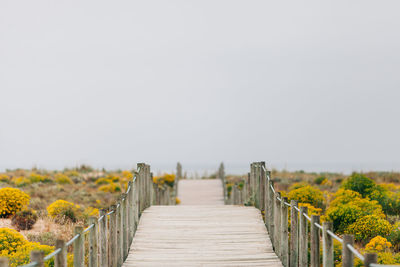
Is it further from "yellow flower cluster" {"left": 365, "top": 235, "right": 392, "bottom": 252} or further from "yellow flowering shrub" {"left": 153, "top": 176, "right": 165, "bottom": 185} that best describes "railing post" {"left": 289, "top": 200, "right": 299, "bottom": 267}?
"yellow flowering shrub" {"left": 153, "top": 176, "right": 165, "bottom": 185}

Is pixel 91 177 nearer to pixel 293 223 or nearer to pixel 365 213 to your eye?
pixel 365 213

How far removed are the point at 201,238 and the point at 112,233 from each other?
2.39 meters

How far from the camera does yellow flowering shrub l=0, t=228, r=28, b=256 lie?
9508 millimetres

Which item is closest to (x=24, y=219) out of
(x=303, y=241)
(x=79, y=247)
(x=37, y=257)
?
(x=79, y=247)

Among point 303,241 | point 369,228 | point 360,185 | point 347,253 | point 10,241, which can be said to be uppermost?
point 360,185

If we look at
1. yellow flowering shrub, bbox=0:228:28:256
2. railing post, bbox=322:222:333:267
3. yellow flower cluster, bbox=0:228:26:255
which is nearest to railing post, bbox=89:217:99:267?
railing post, bbox=322:222:333:267

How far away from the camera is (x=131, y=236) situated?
973 centimetres

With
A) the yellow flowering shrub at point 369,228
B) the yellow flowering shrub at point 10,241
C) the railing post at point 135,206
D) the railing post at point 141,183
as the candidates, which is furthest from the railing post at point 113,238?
the yellow flowering shrub at point 369,228

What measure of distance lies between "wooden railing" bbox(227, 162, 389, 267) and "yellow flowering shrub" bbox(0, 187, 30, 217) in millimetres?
6928

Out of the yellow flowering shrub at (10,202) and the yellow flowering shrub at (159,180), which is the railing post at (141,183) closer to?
the yellow flowering shrub at (10,202)

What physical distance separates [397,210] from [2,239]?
11114 mm

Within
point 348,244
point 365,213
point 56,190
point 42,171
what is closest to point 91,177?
point 42,171

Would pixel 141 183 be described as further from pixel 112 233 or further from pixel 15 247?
pixel 112 233

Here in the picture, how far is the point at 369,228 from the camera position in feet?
34.7
